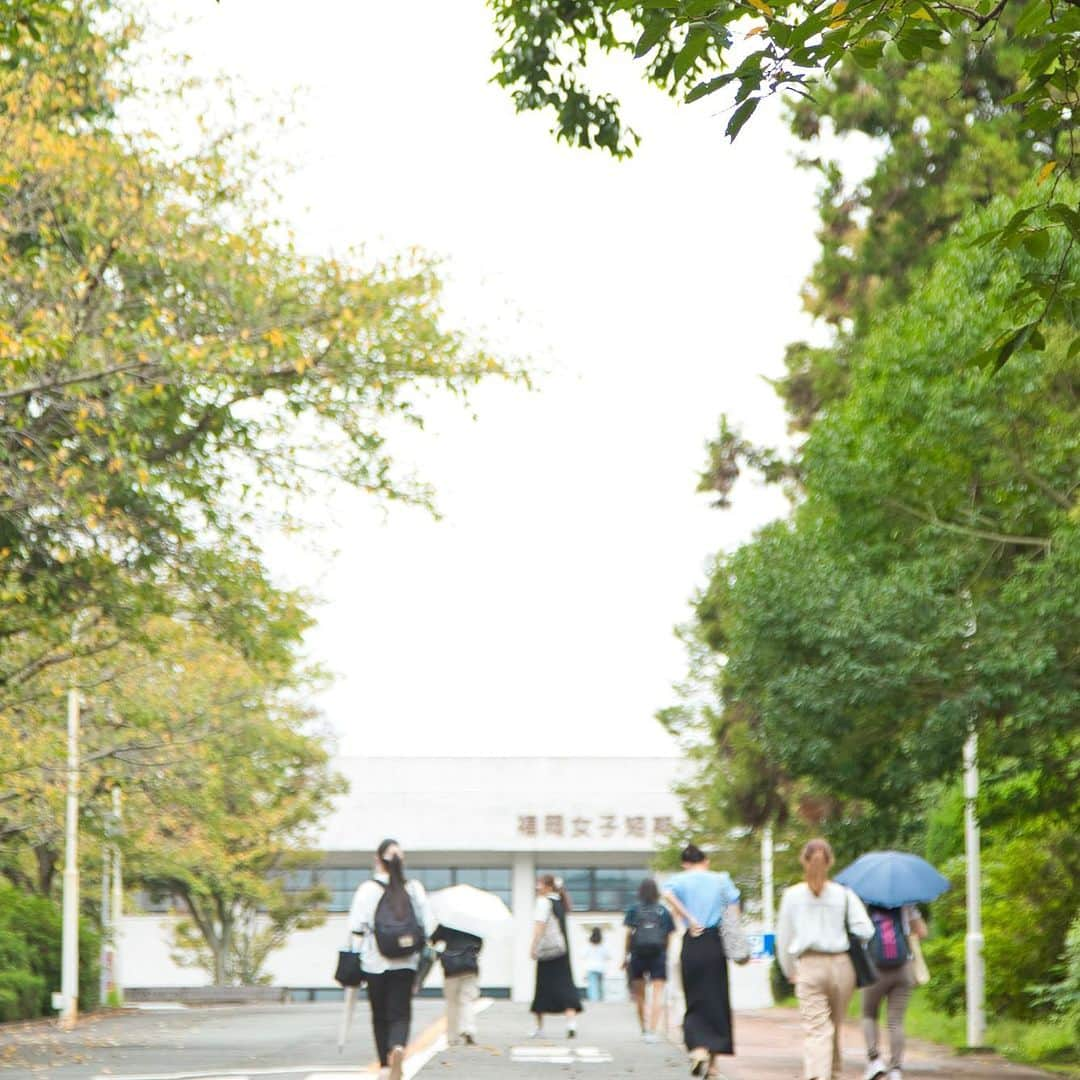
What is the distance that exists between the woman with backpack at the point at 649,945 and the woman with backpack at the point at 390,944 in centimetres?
757

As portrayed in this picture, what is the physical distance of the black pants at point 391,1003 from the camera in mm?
13047

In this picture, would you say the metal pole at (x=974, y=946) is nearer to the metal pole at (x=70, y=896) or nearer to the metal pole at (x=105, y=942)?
the metal pole at (x=70, y=896)

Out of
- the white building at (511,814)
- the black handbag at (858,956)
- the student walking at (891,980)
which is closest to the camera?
the black handbag at (858,956)

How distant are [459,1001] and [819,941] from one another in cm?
706

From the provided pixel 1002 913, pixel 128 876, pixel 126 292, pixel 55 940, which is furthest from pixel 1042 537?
pixel 128 876

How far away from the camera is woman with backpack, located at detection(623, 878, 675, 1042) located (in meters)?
20.8

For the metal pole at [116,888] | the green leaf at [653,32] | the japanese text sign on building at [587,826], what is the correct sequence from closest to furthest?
the green leaf at [653,32]
the metal pole at [116,888]
the japanese text sign on building at [587,826]

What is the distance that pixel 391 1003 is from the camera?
42.9 feet

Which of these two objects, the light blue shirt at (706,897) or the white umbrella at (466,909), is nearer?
the light blue shirt at (706,897)

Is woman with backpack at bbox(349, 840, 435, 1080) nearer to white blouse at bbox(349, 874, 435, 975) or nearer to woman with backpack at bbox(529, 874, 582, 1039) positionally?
white blouse at bbox(349, 874, 435, 975)

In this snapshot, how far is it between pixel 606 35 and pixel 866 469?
18.2 ft

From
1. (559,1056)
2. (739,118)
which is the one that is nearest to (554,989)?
(559,1056)

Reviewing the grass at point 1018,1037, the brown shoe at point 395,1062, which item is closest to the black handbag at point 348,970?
the brown shoe at point 395,1062

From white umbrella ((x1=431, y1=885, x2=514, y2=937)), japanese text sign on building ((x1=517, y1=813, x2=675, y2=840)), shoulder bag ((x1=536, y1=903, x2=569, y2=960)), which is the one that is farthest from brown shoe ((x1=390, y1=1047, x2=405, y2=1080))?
japanese text sign on building ((x1=517, y1=813, x2=675, y2=840))
